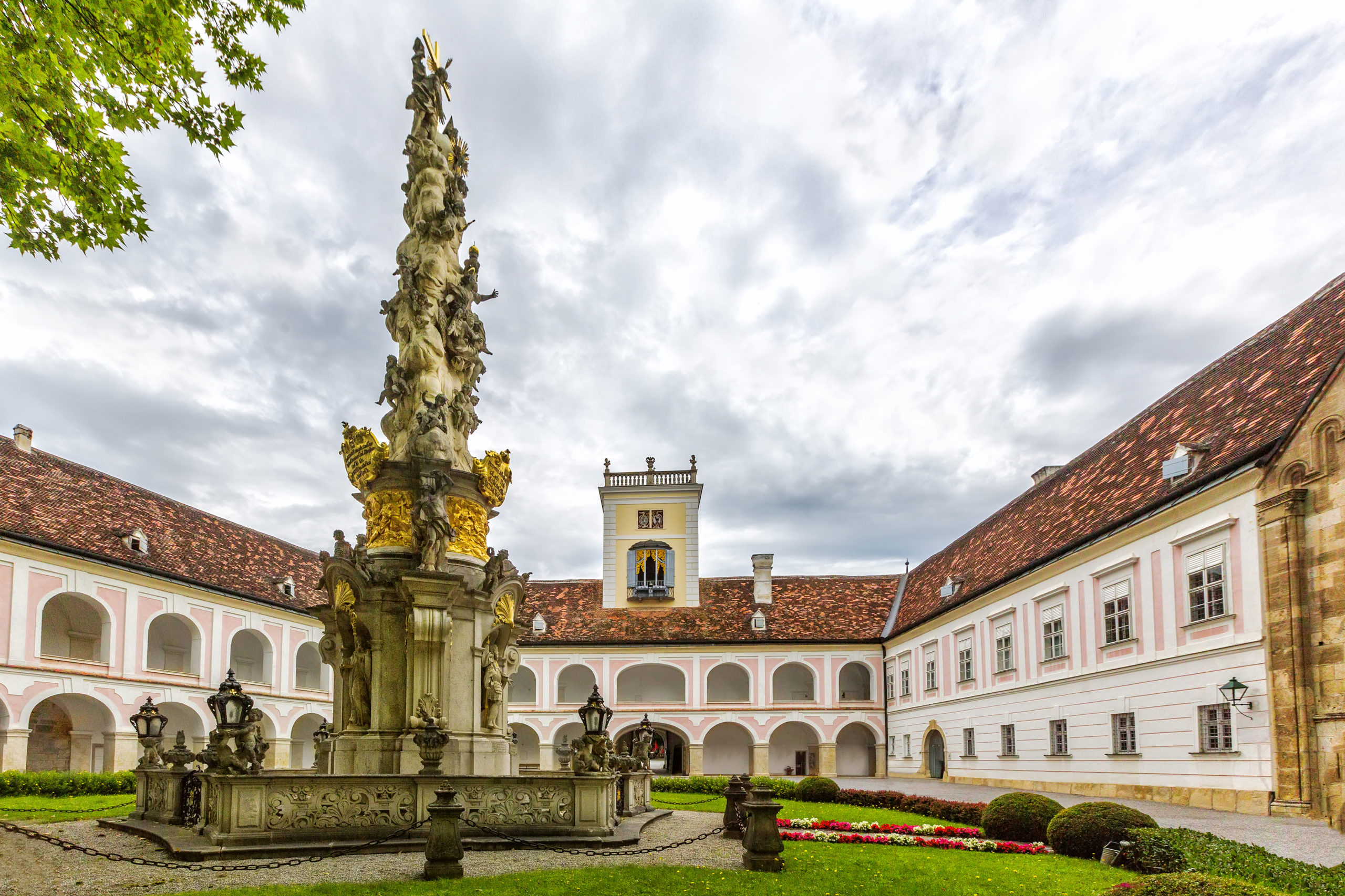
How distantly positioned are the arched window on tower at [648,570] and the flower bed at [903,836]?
104 ft

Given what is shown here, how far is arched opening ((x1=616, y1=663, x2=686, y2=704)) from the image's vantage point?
49.0 metres

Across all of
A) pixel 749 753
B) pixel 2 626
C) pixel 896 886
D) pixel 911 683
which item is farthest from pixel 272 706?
pixel 896 886

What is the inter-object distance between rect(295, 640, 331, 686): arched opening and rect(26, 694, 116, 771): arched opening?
977 cm

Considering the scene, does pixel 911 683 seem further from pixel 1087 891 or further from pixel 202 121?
pixel 202 121

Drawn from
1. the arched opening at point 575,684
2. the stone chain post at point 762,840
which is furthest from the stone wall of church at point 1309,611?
the arched opening at point 575,684

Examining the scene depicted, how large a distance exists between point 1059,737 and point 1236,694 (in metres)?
8.94

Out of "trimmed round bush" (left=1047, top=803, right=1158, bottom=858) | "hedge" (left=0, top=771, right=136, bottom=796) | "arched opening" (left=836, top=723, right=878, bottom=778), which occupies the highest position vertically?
"trimmed round bush" (left=1047, top=803, right=1158, bottom=858)

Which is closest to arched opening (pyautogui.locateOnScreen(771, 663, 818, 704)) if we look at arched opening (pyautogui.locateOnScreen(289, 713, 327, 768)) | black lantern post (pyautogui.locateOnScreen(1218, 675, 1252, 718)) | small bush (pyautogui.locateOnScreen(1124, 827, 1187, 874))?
arched opening (pyautogui.locateOnScreen(289, 713, 327, 768))

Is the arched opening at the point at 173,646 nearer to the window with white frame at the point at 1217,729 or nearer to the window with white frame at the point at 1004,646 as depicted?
the window with white frame at the point at 1004,646

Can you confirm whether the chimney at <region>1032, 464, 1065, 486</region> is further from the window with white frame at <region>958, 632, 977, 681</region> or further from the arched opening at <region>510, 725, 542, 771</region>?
the arched opening at <region>510, 725, 542, 771</region>

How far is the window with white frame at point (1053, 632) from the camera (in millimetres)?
26859

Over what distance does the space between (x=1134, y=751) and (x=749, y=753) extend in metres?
28.1

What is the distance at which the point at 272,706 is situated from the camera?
39438 mm

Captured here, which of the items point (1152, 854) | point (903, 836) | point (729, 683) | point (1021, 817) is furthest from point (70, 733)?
point (1152, 854)
